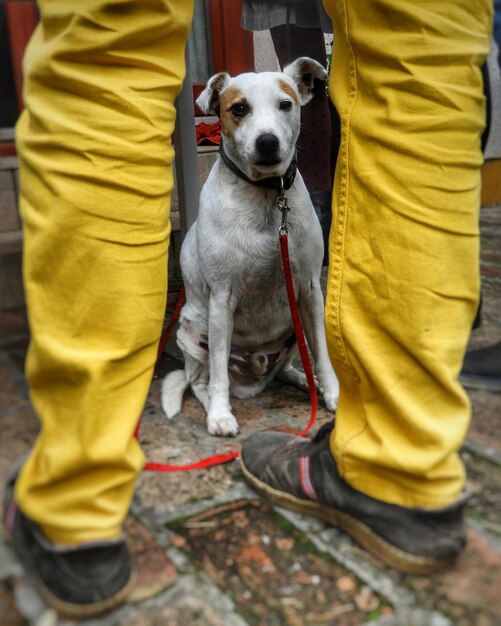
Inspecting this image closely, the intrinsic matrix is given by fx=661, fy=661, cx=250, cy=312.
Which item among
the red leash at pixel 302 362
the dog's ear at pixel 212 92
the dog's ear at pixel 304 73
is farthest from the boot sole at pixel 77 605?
the dog's ear at pixel 304 73

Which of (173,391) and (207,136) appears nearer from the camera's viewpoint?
(173,391)

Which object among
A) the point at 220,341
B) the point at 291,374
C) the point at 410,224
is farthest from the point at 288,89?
the point at 410,224

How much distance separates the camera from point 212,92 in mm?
2350

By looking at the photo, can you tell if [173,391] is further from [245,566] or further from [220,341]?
[245,566]

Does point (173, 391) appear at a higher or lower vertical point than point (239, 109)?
lower

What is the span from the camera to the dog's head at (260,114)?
2.14 metres

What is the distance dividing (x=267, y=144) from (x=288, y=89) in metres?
0.30

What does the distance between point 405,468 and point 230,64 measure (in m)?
4.08

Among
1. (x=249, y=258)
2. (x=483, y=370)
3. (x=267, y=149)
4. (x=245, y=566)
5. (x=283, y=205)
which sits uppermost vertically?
(x=267, y=149)

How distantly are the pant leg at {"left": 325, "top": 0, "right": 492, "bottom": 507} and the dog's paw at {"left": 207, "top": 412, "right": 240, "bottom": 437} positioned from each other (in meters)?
0.77

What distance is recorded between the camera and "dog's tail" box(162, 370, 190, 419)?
216 cm

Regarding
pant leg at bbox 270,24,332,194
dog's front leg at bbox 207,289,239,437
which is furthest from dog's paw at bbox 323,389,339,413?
pant leg at bbox 270,24,332,194

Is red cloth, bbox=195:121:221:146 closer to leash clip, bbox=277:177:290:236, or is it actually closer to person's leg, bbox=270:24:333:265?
person's leg, bbox=270:24:333:265

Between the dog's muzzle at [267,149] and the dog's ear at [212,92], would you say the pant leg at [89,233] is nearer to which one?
the dog's muzzle at [267,149]
